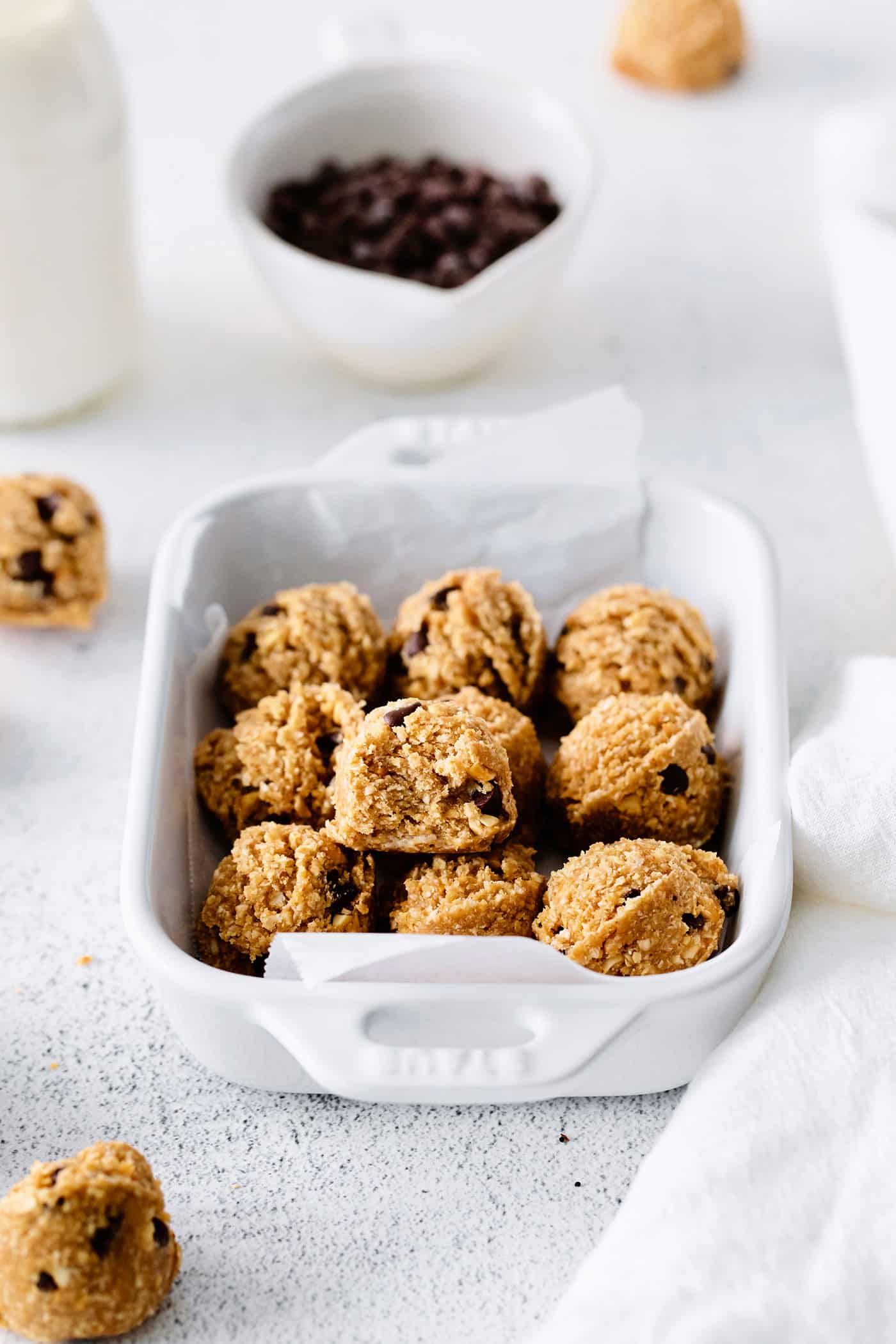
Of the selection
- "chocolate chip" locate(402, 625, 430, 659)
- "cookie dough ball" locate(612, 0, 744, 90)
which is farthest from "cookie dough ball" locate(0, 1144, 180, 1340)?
"cookie dough ball" locate(612, 0, 744, 90)

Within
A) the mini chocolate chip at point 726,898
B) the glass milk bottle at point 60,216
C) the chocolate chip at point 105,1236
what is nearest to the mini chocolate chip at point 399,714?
the mini chocolate chip at point 726,898

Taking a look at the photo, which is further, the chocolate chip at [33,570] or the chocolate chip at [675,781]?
the chocolate chip at [33,570]

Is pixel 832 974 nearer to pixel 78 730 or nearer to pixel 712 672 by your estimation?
pixel 712 672

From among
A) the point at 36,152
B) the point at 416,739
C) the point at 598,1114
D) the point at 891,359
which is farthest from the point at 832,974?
the point at 36,152

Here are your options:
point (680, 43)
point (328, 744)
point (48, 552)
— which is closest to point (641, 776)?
point (328, 744)

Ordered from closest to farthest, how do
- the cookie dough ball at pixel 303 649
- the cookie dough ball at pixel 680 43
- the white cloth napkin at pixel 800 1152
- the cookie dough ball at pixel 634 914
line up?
the white cloth napkin at pixel 800 1152 → the cookie dough ball at pixel 634 914 → the cookie dough ball at pixel 303 649 → the cookie dough ball at pixel 680 43

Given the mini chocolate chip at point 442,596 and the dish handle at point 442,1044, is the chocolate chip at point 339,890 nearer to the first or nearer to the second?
the dish handle at point 442,1044
